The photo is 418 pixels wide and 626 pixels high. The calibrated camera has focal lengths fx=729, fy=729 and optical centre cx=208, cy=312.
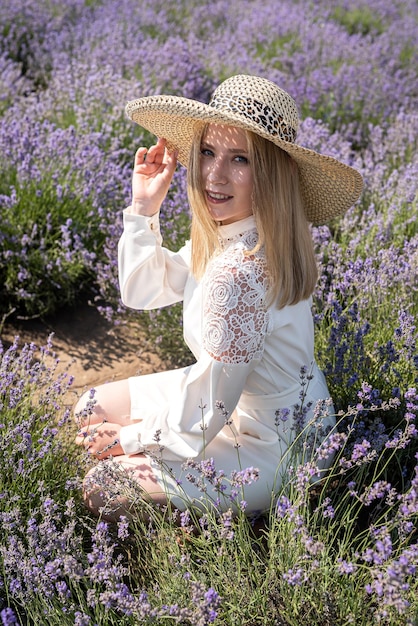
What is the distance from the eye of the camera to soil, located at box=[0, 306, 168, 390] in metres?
3.39

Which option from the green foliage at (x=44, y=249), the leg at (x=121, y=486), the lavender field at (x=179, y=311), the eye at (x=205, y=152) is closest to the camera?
the lavender field at (x=179, y=311)

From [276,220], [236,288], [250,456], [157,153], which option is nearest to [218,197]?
[276,220]

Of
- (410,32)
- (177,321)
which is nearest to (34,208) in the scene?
(177,321)

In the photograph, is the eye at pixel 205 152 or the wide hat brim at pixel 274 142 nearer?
the wide hat brim at pixel 274 142

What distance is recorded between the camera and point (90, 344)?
3.57 m

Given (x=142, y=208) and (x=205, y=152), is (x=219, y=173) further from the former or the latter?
(x=142, y=208)

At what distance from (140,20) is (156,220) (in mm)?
4842

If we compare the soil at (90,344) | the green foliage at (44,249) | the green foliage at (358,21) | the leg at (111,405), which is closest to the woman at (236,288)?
the leg at (111,405)

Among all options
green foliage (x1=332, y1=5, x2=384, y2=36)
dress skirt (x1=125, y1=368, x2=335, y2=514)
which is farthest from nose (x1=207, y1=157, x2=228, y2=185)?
green foliage (x1=332, y1=5, x2=384, y2=36)

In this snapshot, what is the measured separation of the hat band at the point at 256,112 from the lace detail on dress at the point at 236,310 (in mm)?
368

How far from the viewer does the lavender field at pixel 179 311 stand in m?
1.80

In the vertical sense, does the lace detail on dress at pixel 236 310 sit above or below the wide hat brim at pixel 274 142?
below

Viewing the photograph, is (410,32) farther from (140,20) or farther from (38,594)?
(38,594)

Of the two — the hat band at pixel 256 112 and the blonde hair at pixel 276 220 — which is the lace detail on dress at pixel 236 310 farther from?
the hat band at pixel 256 112
